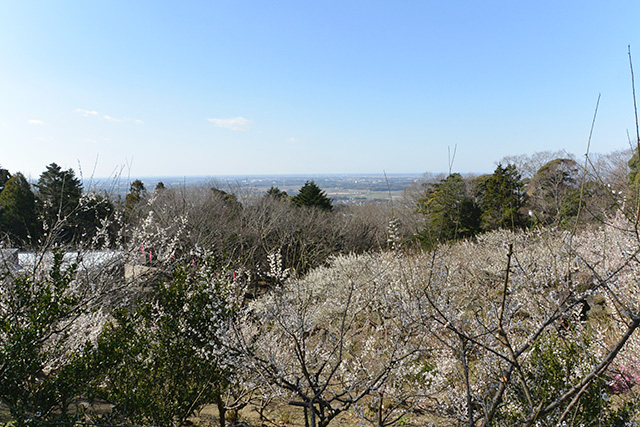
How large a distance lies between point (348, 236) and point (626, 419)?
15.9 meters

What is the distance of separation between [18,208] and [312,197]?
50.9 ft

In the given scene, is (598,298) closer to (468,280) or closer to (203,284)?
(468,280)

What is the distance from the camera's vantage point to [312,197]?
2247cm

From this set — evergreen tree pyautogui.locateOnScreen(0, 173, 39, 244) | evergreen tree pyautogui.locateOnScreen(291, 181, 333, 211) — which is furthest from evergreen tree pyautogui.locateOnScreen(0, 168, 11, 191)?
evergreen tree pyautogui.locateOnScreen(291, 181, 333, 211)

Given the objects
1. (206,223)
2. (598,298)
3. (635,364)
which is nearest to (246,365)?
(635,364)

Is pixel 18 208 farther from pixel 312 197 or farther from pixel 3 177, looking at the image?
pixel 312 197

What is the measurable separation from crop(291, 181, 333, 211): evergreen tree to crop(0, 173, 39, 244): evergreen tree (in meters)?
13.9

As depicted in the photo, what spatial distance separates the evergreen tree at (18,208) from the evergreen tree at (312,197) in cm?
1393

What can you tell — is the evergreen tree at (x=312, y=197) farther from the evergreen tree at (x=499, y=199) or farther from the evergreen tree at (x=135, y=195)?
the evergreen tree at (x=135, y=195)

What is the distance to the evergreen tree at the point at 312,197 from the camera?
22312 mm

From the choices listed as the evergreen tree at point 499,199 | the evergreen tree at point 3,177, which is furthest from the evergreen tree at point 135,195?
the evergreen tree at point 499,199

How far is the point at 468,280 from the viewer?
8891 millimetres

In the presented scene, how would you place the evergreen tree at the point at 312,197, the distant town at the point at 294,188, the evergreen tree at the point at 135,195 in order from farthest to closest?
the evergreen tree at the point at 312,197
the evergreen tree at the point at 135,195
the distant town at the point at 294,188

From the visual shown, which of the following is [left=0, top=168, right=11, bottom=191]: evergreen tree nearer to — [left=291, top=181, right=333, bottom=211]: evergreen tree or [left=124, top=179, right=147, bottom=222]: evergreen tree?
[left=124, top=179, right=147, bottom=222]: evergreen tree
